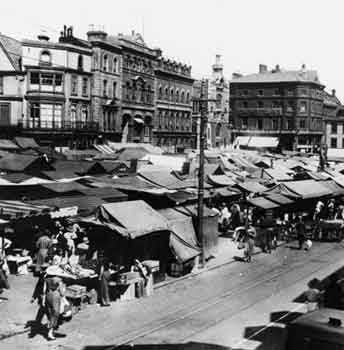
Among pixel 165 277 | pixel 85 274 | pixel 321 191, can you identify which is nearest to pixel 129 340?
pixel 85 274

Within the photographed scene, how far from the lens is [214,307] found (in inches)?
629

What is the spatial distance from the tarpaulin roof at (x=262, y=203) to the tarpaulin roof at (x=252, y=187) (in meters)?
2.47

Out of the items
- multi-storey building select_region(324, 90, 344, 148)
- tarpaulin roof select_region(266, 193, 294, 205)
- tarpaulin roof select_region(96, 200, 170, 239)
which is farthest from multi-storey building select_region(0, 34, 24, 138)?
multi-storey building select_region(324, 90, 344, 148)

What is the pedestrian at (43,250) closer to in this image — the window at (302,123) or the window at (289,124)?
the window at (289,124)

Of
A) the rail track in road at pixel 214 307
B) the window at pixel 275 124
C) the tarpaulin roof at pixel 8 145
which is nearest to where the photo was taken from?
the rail track in road at pixel 214 307

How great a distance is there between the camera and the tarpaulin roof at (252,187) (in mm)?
30997

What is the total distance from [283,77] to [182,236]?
7722cm

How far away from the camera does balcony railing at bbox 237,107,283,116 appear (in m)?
93.1

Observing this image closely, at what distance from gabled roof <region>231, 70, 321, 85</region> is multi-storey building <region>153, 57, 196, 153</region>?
21.2 m

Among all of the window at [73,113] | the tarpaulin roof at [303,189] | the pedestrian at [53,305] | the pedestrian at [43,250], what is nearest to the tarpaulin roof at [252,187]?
the tarpaulin roof at [303,189]

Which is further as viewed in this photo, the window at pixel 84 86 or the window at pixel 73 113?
the window at pixel 84 86

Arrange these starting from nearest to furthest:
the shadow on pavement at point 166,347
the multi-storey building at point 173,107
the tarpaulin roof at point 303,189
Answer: the shadow on pavement at point 166,347 < the tarpaulin roof at point 303,189 < the multi-storey building at point 173,107

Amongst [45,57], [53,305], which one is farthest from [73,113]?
[53,305]

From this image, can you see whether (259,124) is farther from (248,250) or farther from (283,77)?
(248,250)
